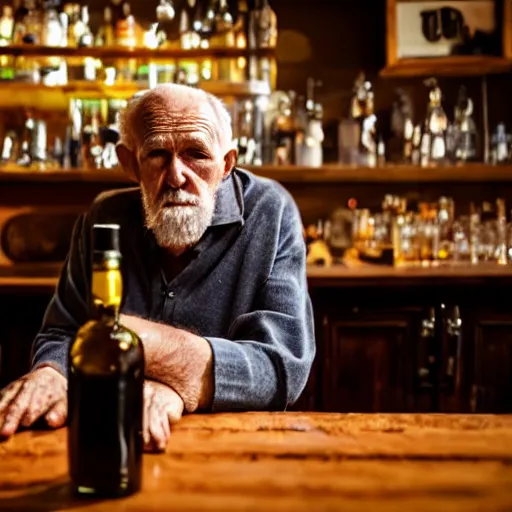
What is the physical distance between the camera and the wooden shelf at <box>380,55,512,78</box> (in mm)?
3212

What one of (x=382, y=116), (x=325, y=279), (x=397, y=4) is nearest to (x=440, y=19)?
(x=397, y=4)

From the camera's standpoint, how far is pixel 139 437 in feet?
2.72

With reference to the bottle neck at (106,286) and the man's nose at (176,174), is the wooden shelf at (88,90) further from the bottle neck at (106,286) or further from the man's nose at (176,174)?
the bottle neck at (106,286)

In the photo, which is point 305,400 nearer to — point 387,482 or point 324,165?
point 324,165

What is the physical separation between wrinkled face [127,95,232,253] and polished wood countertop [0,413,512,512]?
60cm

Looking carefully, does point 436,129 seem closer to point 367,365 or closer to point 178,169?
point 367,365

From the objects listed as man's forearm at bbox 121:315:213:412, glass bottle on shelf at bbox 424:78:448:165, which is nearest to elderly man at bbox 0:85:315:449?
man's forearm at bbox 121:315:213:412

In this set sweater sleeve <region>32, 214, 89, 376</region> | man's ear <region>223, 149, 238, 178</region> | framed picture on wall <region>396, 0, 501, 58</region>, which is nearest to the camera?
sweater sleeve <region>32, 214, 89, 376</region>

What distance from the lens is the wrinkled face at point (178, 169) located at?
1.63 metres

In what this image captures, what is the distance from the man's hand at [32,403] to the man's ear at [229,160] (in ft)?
2.52

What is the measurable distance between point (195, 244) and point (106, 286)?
0.91 m

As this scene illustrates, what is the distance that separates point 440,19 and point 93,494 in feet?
9.98

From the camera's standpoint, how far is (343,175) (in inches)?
129

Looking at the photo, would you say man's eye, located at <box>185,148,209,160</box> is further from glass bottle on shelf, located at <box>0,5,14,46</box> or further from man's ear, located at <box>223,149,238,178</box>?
glass bottle on shelf, located at <box>0,5,14,46</box>
